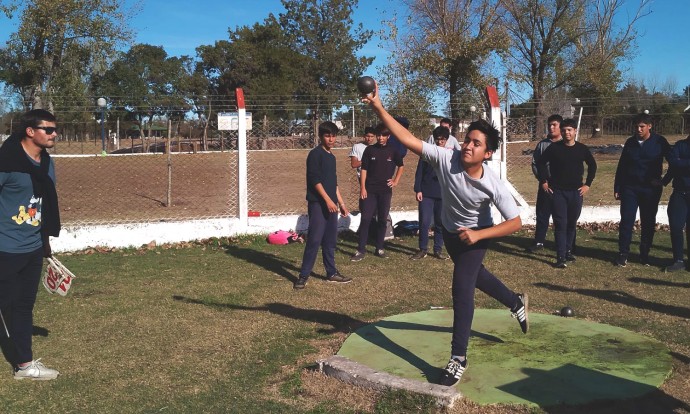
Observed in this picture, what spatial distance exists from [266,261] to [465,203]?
5.48 meters

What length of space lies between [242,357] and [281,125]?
9893mm

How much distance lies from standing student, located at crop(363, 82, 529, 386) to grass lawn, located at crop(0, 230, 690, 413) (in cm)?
66

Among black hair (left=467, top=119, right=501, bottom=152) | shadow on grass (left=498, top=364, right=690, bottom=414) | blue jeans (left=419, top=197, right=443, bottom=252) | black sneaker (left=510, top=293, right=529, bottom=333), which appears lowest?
shadow on grass (left=498, top=364, right=690, bottom=414)

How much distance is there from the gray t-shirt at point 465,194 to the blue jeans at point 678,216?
4989mm

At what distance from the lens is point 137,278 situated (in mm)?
8500

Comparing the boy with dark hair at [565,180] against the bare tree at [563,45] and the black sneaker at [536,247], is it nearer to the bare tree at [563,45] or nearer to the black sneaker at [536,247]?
the black sneaker at [536,247]

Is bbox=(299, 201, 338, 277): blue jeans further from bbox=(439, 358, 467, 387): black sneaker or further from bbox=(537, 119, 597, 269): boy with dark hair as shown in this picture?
bbox=(439, 358, 467, 387): black sneaker

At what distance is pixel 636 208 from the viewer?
897cm

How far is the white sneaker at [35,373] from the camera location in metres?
4.88

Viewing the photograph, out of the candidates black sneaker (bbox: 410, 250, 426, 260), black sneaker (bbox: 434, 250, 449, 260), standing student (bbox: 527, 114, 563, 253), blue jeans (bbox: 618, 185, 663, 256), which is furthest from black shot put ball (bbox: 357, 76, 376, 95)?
blue jeans (bbox: 618, 185, 663, 256)

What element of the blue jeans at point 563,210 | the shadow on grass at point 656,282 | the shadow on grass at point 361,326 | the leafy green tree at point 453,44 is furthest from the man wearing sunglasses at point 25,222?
the leafy green tree at point 453,44

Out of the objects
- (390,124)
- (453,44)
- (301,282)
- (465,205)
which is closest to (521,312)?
(465,205)

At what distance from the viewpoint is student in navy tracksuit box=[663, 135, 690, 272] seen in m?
8.33

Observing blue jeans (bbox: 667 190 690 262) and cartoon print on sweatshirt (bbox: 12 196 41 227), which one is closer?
cartoon print on sweatshirt (bbox: 12 196 41 227)
